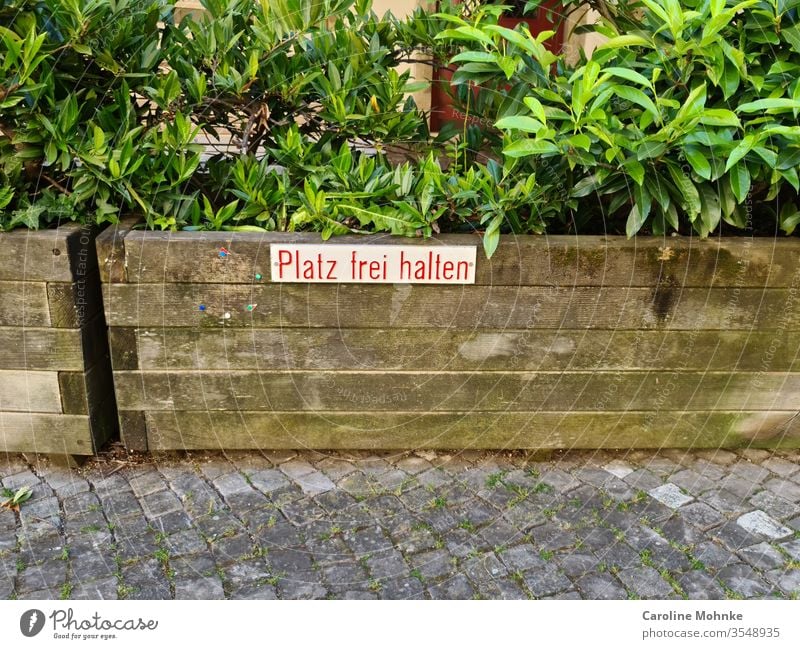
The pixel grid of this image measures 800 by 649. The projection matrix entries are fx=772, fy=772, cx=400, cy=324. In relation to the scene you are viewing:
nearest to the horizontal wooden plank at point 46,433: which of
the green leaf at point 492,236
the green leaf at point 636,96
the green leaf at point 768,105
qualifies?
the green leaf at point 492,236

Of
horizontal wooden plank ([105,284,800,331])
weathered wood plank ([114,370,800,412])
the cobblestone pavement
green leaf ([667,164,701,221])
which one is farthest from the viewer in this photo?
weathered wood plank ([114,370,800,412])

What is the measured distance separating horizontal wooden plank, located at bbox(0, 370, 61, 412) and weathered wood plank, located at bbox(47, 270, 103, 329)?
0.73 feet

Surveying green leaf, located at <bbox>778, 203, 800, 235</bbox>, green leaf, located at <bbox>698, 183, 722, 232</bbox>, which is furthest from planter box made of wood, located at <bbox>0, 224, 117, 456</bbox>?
green leaf, located at <bbox>778, 203, 800, 235</bbox>

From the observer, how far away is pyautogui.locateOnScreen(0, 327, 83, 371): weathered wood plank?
2.80m

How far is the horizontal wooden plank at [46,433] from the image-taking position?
2932 mm

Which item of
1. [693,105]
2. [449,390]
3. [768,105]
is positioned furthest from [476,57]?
[449,390]

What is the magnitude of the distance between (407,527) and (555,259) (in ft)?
3.59

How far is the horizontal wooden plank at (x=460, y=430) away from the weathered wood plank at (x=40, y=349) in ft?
1.25

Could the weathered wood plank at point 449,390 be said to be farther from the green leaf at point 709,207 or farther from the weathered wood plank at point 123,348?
the green leaf at point 709,207

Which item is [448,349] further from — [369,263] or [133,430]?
[133,430]

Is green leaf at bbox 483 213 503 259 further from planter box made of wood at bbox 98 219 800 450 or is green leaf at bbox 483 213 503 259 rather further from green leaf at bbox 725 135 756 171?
green leaf at bbox 725 135 756 171

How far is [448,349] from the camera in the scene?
2.91m

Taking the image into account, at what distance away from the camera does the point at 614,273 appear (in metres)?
2.84

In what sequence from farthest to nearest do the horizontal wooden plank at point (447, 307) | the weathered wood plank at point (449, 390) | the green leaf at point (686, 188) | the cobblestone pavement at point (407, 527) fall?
the weathered wood plank at point (449, 390) → the horizontal wooden plank at point (447, 307) → the green leaf at point (686, 188) → the cobblestone pavement at point (407, 527)
